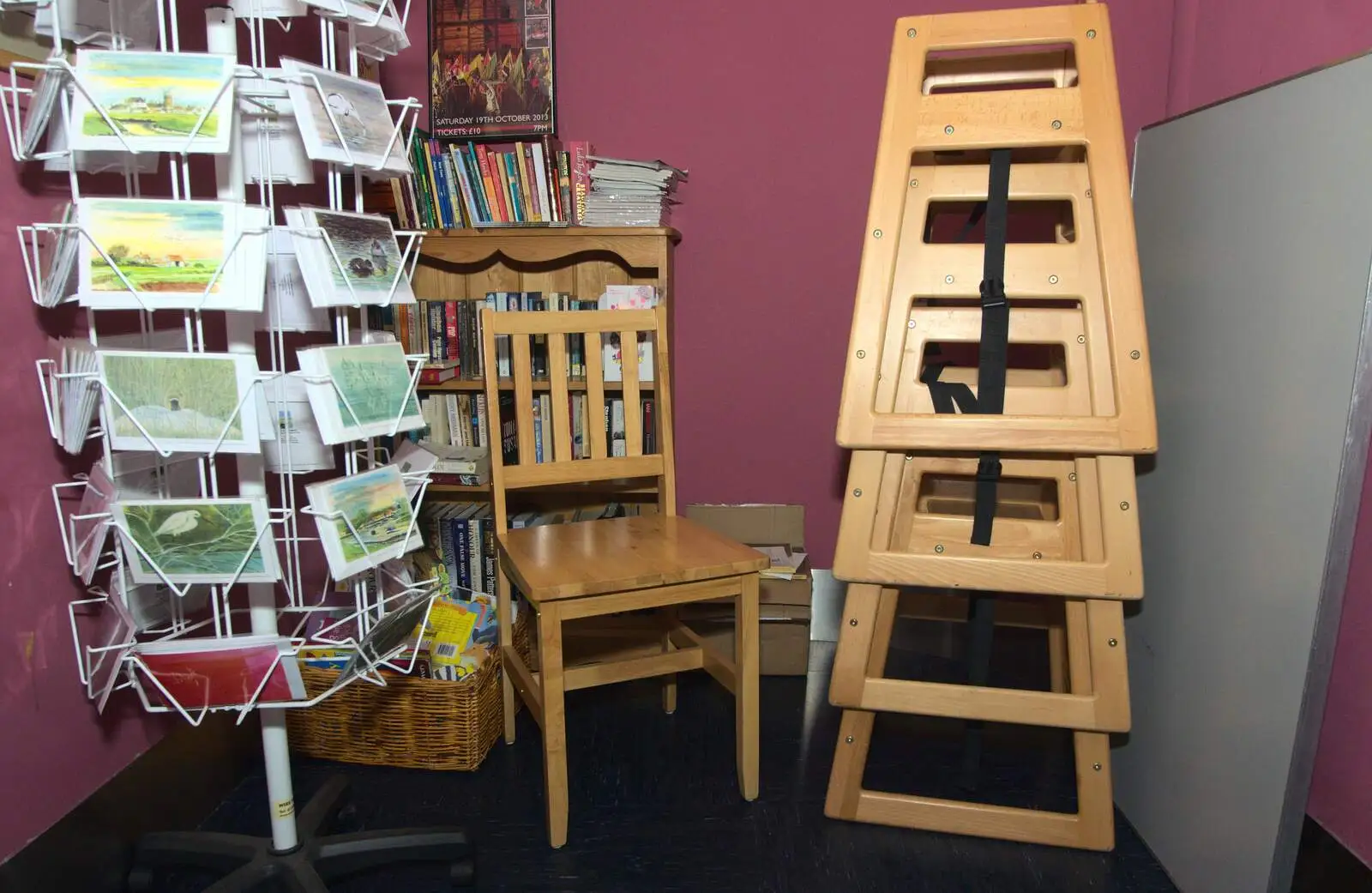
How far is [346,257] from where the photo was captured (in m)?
1.29

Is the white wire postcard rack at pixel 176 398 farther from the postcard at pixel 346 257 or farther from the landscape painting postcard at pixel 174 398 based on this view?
the postcard at pixel 346 257

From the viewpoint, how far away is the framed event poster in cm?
241

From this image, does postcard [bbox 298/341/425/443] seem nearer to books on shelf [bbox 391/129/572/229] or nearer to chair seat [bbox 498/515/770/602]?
chair seat [bbox 498/515/770/602]

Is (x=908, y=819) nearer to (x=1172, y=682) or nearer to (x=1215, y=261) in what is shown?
(x=1172, y=682)

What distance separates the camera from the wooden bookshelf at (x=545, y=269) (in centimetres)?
231

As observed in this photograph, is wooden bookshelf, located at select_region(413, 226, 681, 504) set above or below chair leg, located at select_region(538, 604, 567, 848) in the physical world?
above

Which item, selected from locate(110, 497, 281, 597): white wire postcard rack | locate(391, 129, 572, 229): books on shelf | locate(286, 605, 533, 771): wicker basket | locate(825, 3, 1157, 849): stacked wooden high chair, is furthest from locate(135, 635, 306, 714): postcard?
locate(391, 129, 572, 229): books on shelf

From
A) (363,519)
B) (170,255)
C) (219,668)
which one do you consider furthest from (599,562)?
(170,255)

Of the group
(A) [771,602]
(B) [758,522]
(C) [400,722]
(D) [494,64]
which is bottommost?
(C) [400,722]

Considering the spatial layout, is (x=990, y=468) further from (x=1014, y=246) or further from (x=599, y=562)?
(x=599, y=562)

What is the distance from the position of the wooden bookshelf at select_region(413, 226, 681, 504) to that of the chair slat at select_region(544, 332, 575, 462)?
0.32 m

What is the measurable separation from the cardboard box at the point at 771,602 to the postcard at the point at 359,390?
119 cm

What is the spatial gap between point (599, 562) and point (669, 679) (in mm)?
593

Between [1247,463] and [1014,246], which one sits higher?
[1014,246]
